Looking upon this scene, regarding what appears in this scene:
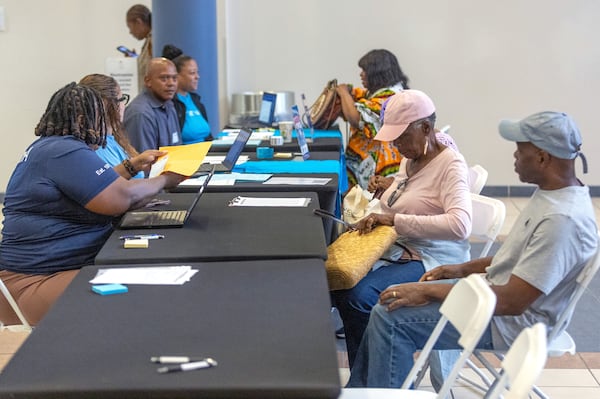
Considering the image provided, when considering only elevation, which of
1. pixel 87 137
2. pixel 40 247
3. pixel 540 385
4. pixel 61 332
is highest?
pixel 87 137

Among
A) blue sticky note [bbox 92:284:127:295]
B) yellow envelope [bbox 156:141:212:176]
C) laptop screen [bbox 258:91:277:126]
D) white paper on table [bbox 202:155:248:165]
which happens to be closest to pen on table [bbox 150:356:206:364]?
blue sticky note [bbox 92:284:127:295]

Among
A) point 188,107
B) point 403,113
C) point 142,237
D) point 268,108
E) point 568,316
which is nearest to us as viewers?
point 568,316

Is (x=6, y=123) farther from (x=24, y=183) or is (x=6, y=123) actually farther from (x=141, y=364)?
(x=141, y=364)

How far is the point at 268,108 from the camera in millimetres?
6441

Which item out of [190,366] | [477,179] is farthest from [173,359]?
[477,179]

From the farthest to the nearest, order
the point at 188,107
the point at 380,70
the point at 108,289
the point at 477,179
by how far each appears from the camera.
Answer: the point at 188,107, the point at 380,70, the point at 477,179, the point at 108,289

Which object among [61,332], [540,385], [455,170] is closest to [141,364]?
[61,332]

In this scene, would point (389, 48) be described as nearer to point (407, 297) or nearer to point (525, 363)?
point (407, 297)

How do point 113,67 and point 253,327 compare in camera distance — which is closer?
point 253,327

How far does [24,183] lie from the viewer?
9.23 feet

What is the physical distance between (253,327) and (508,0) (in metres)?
6.14

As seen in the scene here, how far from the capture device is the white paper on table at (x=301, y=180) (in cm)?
378

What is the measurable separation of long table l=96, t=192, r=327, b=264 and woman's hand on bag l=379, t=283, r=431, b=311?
27 centimetres

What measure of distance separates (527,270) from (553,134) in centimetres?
41
